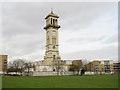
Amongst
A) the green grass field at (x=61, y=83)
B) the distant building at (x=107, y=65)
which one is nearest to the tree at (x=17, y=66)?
the green grass field at (x=61, y=83)

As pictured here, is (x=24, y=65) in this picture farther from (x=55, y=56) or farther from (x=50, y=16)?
(x=50, y=16)

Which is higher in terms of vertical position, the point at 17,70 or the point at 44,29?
the point at 44,29

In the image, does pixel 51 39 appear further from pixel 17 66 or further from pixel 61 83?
pixel 61 83

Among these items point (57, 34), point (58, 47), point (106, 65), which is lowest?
point (106, 65)

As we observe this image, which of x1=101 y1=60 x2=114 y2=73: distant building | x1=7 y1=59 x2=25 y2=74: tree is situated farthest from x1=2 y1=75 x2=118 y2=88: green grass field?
x1=101 y1=60 x2=114 y2=73: distant building

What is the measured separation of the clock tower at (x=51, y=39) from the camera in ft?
302

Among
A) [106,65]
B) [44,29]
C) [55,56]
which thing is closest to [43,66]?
[55,56]

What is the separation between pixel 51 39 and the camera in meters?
94.6

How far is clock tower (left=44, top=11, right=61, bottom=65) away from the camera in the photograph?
91.9 metres

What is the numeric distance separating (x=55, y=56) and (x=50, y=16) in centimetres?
2004

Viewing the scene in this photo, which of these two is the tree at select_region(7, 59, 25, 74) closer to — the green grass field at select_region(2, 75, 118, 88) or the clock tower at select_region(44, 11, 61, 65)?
the clock tower at select_region(44, 11, 61, 65)

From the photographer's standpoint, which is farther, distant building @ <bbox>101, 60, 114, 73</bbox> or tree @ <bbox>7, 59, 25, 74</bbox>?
distant building @ <bbox>101, 60, 114, 73</bbox>

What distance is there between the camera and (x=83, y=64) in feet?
312

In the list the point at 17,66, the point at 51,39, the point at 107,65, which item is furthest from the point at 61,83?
the point at 107,65
